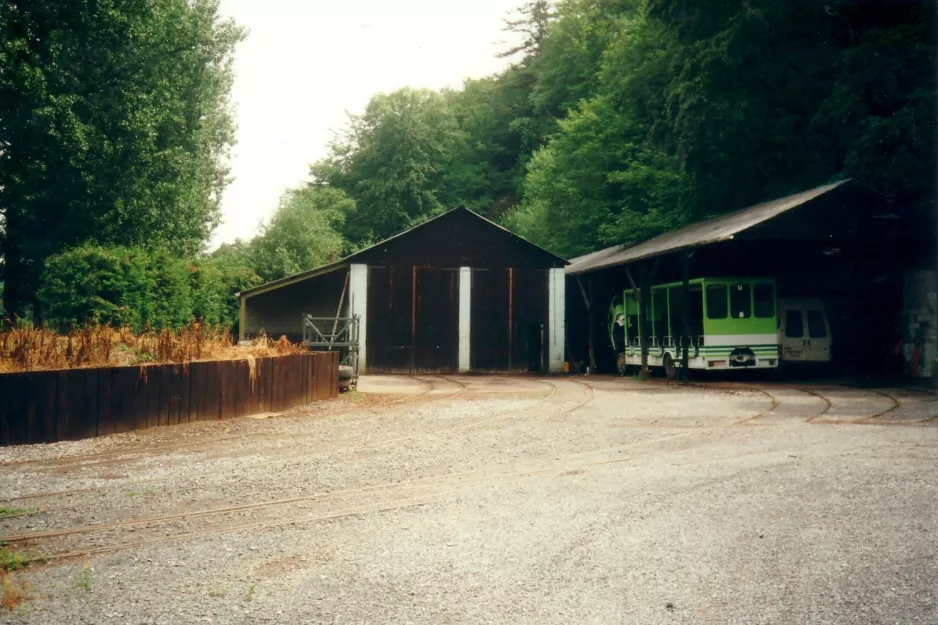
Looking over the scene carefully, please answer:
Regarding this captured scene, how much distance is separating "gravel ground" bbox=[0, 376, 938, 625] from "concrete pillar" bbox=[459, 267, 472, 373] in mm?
18073

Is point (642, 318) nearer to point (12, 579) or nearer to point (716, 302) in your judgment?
point (716, 302)

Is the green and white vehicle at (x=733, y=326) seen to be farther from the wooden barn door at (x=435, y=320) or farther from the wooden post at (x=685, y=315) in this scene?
the wooden barn door at (x=435, y=320)

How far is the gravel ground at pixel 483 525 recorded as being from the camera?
430 centimetres

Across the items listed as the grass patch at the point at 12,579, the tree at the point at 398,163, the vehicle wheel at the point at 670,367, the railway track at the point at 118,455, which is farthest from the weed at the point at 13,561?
the tree at the point at 398,163

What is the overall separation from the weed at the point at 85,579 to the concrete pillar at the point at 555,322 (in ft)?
85.1

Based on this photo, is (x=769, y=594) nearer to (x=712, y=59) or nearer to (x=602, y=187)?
(x=712, y=59)

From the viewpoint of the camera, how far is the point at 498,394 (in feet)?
60.1

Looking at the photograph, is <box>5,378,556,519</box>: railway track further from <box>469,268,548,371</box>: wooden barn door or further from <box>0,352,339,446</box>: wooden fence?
<box>469,268,548,371</box>: wooden barn door

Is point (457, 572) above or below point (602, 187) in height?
below

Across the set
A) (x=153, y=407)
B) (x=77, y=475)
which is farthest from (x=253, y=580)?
(x=153, y=407)

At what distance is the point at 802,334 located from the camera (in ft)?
71.7

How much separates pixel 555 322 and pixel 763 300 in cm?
1035

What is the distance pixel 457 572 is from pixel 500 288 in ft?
82.9

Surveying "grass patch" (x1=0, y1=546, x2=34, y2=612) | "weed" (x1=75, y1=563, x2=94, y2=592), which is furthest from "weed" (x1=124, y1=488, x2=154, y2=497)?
"weed" (x1=75, y1=563, x2=94, y2=592)
